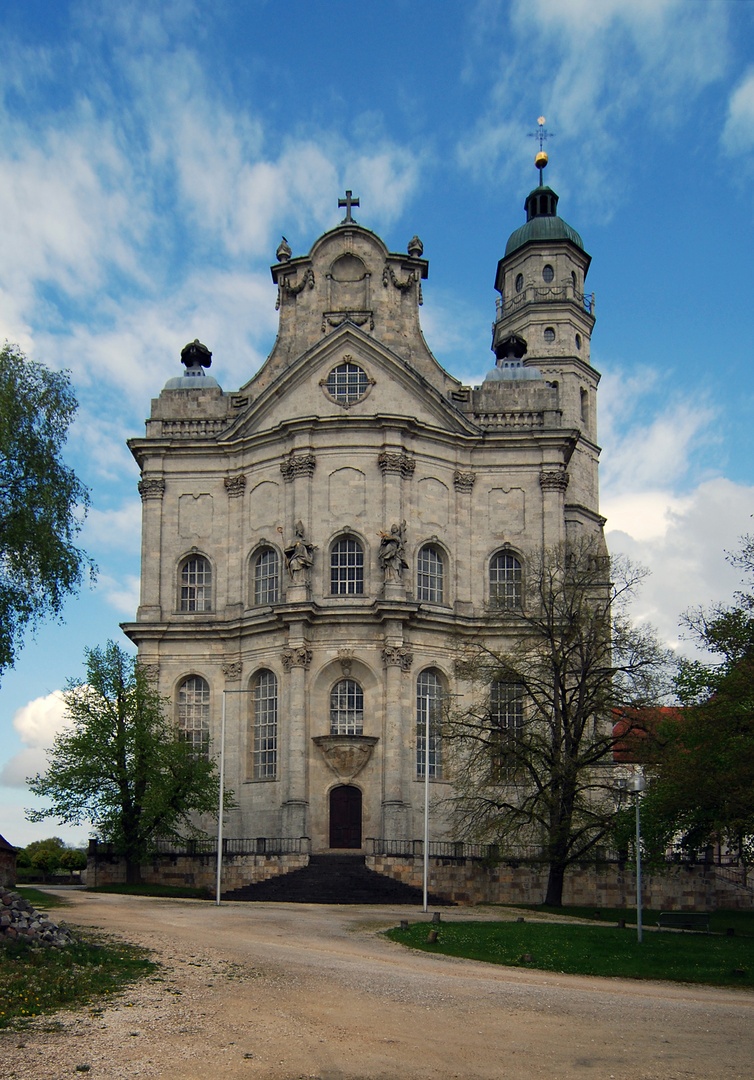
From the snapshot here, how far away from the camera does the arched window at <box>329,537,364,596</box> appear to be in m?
48.1

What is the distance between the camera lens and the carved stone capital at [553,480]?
50.4m

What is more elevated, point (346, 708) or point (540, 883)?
point (346, 708)

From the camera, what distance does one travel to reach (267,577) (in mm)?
49344

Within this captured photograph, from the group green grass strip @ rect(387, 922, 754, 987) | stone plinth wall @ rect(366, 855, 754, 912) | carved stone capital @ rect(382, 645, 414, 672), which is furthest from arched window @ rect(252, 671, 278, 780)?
green grass strip @ rect(387, 922, 754, 987)

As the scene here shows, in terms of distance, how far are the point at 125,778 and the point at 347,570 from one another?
12.5 meters

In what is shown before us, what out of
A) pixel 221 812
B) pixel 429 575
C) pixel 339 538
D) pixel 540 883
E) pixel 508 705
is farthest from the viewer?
pixel 429 575

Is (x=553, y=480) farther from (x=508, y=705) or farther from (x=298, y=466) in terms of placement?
(x=508, y=705)

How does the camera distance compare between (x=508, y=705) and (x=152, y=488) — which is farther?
(x=152, y=488)

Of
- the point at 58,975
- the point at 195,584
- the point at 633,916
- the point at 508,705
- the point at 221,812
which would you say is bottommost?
the point at 633,916

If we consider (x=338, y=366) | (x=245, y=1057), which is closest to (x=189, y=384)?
(x=338, y=366)

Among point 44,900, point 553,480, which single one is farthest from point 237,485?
point 44,900

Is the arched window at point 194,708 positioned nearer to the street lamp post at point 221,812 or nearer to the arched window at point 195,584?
the street lamp post at point 221,812

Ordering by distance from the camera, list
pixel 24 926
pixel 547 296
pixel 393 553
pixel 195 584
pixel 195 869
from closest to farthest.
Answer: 1. pixel 24 926
2. pixel 195 869
3. pixel 393 553
4. pixel 195 584
5. pixel 547 296

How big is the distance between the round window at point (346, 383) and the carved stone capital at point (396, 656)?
36.9ft
